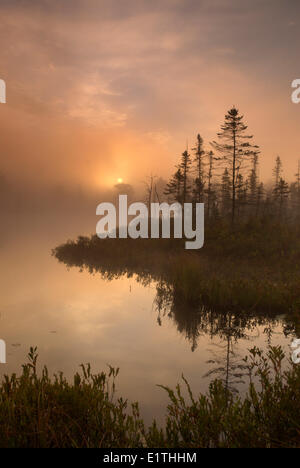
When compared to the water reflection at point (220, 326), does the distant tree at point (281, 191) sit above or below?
above

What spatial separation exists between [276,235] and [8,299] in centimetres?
1949

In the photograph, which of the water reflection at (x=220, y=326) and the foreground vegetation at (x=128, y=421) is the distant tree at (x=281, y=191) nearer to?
the water reflection at (x=220, y=326)

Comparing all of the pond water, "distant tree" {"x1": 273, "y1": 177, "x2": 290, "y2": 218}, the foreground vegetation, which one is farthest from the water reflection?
"distant tree" {"x1": 273, "y1": 177, "x2": 290, "y2": 218}

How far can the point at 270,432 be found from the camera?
364 centimetres

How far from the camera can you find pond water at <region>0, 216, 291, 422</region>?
6547 mm

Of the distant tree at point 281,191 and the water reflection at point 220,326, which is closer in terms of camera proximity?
the water reflection at point 220,326

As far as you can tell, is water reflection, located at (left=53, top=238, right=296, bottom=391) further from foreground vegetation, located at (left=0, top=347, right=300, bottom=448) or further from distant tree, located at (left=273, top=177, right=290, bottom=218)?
distant tree, located at (left=273, top=177, right=290, bottom=218)

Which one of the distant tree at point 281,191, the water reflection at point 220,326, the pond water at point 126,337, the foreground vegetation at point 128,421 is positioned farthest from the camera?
the distant tree at point 281,191

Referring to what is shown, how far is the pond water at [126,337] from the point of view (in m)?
6.55

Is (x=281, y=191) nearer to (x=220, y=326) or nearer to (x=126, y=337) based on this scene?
(x=220, y=326)

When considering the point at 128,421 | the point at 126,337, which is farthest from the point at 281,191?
the point at 128,421

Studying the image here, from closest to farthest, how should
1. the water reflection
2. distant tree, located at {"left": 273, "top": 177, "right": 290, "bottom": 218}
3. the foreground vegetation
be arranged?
the foreground vegetation → the water reflection → distant tree, located at {"left": 273, "top": 177, "right": 290, "bottom": 218}

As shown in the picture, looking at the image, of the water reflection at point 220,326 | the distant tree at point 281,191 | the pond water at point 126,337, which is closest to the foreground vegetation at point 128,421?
the pond water at point 126,337
